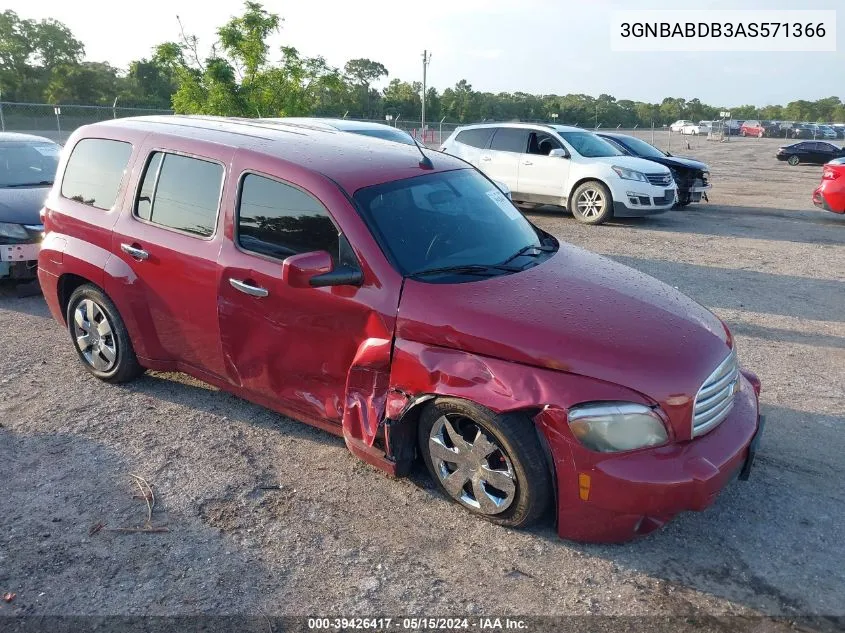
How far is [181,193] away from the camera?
4.32m

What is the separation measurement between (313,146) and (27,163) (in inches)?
227

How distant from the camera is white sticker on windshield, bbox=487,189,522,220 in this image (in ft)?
14.7

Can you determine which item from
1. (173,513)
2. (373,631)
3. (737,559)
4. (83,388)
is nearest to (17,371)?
(83,388)

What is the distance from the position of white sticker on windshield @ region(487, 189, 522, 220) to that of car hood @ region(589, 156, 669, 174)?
870cm

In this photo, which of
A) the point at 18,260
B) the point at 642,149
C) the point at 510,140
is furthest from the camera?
the point at 642,149

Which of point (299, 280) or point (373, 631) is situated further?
point (299, 280)

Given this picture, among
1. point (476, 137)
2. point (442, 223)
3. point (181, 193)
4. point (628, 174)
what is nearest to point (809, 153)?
point (628, 174)

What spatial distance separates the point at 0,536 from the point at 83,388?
183 cm

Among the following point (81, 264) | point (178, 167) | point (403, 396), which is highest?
point (178, 167)

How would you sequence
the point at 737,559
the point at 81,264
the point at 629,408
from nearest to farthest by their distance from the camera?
the point at 629,408
the point at 737,559
the point at 81,264

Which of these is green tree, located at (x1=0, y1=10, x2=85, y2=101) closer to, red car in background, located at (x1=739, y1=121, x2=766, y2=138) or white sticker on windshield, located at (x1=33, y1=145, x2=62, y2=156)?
white sticker on windshield, located at (x1=33, y1=145, x2=62, y2=156)

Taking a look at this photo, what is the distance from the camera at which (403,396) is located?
11.2 ft

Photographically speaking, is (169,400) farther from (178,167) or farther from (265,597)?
(265,597)

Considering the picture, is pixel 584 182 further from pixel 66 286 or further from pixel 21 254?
pixel 66 286
